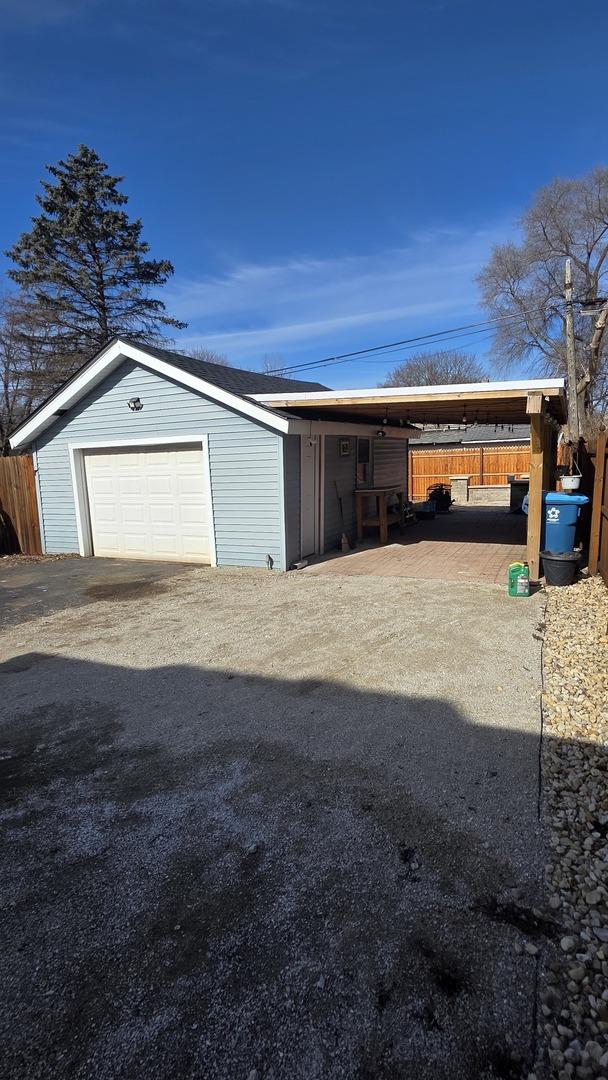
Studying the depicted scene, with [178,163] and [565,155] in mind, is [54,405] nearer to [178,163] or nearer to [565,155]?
[178,163]

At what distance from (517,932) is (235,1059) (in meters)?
1.04

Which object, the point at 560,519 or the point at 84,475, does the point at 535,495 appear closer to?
the point at 560,519

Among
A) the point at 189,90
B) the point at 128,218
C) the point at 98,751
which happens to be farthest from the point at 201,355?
the point at 98,751

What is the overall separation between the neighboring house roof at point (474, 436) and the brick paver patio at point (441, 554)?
10467 mm

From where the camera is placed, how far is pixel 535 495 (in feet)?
23.7

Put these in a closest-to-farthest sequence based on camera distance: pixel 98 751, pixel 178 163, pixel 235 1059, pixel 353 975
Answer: pixel 235 1059 → pixel 353 975 → pixel 98 751 → pixel 178 163

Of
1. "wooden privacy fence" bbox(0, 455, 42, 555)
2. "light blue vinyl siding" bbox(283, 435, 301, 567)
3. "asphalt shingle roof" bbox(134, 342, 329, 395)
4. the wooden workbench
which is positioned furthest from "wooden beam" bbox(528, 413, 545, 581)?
"wooden privacy fence" bbox(0, 455, 42, 555)

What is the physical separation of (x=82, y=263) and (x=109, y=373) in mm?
14624

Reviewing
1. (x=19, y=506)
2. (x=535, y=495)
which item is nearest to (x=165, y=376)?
(x=19, y=506)

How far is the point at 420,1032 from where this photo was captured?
1578 mm

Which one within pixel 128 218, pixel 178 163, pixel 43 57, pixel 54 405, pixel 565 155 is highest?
pixel 128 218

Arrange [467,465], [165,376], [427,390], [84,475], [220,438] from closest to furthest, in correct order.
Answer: [427,390]
[220,438]
[165,376]
[84,475]
[467,465]

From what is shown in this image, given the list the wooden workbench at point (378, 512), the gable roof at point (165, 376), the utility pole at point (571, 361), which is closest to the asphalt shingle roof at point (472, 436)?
the utility pole at point (571, 361)

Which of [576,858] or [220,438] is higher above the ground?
[220,438]
